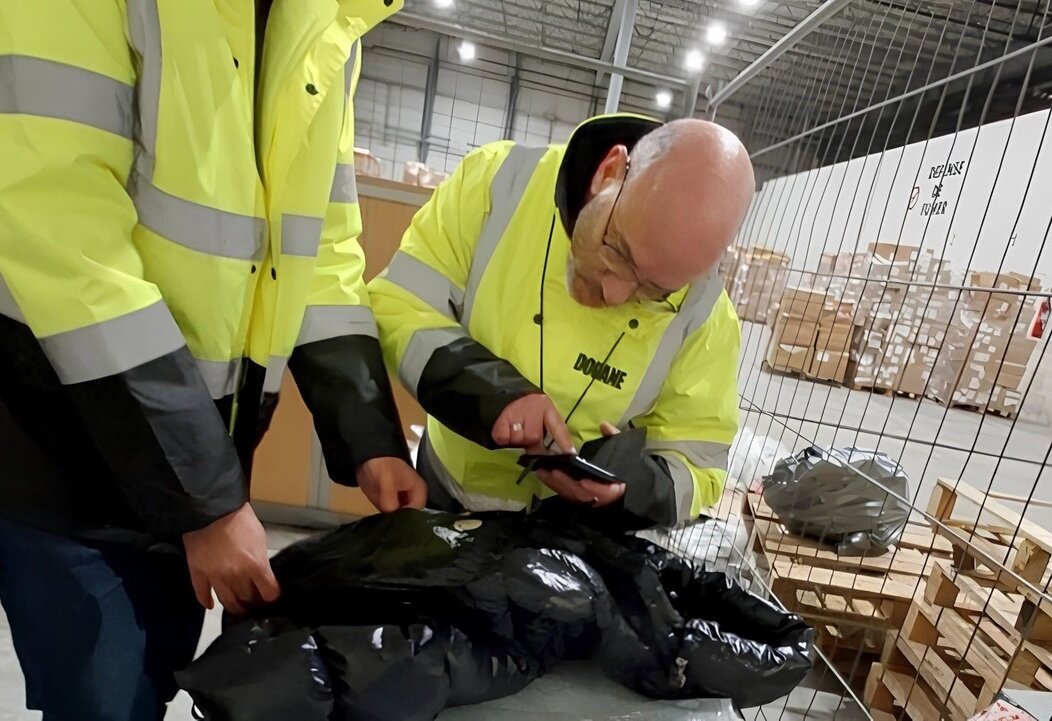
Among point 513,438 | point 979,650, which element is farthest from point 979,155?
point 513,438

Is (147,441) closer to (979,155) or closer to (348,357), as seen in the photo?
(348,357)

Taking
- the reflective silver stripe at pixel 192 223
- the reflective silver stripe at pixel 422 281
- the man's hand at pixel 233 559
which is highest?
the reflective silver stripe at pixel 192 223

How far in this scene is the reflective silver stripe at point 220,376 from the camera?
2.45 ft

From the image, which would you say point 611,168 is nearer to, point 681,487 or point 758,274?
point 681,487

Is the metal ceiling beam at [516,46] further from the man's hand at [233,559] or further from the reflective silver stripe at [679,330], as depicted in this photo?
the man's hand at [233,559]

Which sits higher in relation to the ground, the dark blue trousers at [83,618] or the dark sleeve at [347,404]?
the dark sleeve at [347,404]

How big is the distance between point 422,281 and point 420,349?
0.13 m

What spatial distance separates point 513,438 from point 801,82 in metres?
1.66

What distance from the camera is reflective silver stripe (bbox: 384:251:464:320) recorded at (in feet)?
3.51

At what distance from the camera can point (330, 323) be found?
914mm

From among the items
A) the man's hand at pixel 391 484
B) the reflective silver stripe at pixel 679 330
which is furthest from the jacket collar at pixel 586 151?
the man's hand at pixel 391 484

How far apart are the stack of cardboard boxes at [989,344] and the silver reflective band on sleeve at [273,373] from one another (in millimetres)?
2109

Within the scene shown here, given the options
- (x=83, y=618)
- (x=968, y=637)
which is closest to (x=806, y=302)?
(x=968, y=637)

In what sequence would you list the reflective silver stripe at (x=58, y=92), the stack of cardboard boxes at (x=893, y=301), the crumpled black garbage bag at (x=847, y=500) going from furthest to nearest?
the crumpled black garbage bag at (x=847, y=500) < the stack of cardboard boxes at (x=893, y=301) < the reflective silver stripe at (x=58, y=92)
